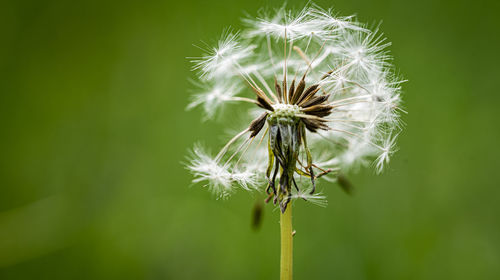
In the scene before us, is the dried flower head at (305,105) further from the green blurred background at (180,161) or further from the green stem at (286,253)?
the green blurred background at (180,161)

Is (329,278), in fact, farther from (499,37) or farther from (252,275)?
(499,37)

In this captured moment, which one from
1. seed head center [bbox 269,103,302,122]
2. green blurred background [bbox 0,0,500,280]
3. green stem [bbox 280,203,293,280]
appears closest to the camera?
green stem [bbox 280,203,293,280]

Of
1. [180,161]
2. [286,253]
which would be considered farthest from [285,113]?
[180,161]

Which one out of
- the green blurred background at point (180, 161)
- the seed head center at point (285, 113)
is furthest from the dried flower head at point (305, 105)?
the green blurred background at point (180, 161)

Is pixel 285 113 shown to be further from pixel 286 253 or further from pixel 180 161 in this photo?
pixel 180 161

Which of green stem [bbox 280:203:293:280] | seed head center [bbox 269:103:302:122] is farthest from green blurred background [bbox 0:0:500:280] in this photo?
seed head center [bbox 269:103:302:122]

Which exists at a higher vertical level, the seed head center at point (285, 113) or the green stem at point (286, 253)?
the seed head center at point (285, 113)

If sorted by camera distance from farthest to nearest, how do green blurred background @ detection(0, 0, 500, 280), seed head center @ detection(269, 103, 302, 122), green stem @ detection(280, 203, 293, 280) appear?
1. green blurred background @ detection(0, 0, 500, 280)
2. seed head center @ detection(269, 103, 302, 122)
3. green stem @ detection(280, 203, 293, 280)

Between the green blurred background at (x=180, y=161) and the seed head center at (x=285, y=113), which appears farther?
the green blurred background at (x=180, y=161)

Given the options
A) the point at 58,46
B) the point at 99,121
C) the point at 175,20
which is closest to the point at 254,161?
the point at 99,121

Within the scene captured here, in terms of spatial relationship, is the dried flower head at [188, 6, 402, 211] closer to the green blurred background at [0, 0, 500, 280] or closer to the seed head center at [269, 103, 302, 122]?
the seed head center at [269, 103, 302, 122]
